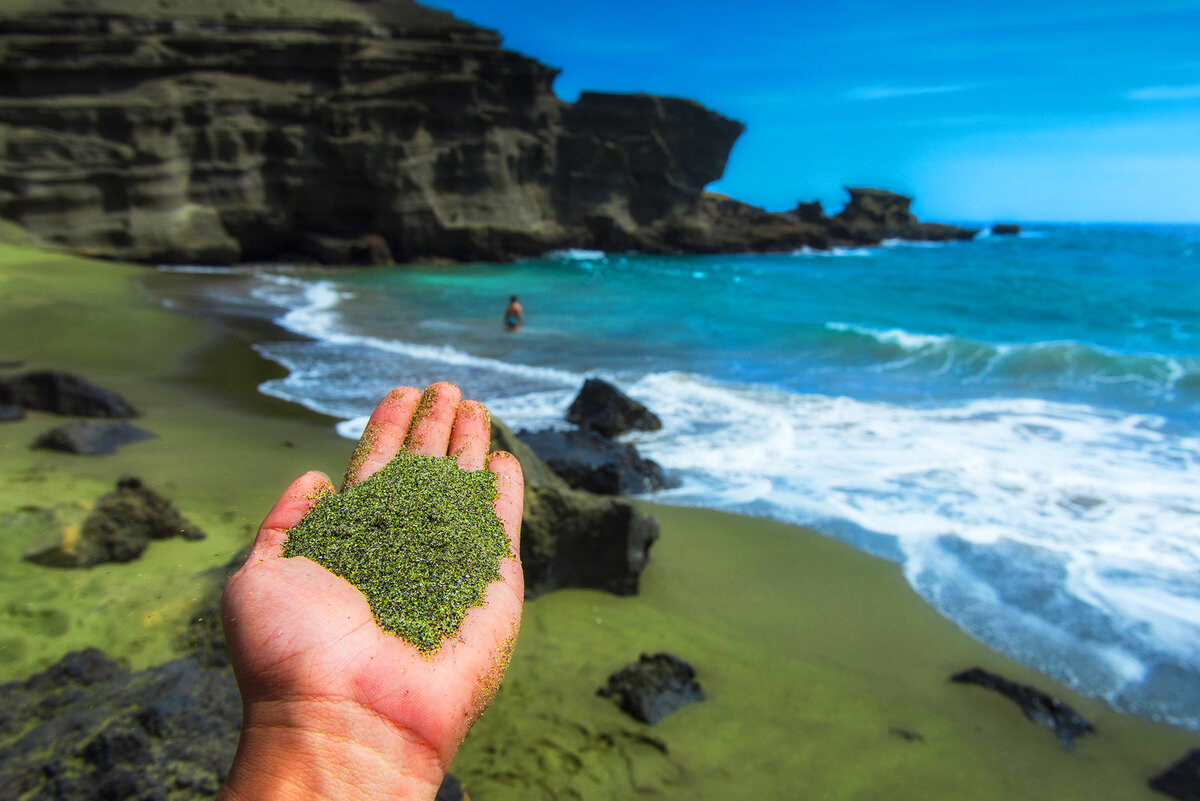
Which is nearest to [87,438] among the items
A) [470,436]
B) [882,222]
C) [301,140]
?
[470,436]

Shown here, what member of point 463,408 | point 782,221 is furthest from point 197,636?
point 782,221

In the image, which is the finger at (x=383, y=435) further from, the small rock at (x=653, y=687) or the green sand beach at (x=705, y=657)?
the small rock at (x=653, y=687)

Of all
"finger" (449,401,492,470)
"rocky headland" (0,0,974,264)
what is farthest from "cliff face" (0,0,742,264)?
"finger" (449,401,492,470)

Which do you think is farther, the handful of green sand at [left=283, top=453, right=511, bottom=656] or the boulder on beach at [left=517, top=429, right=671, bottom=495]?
the boulder on beach at [left=517, top=429, right=671, bottom=495]

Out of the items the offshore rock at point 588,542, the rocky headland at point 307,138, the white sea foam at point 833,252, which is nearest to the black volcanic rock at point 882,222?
the white sea foam at point 833,252

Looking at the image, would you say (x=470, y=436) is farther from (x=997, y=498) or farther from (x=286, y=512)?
(x=997, y=498)

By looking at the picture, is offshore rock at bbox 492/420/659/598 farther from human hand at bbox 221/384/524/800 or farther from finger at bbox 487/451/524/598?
human hand at bbox 221/384/524/800
